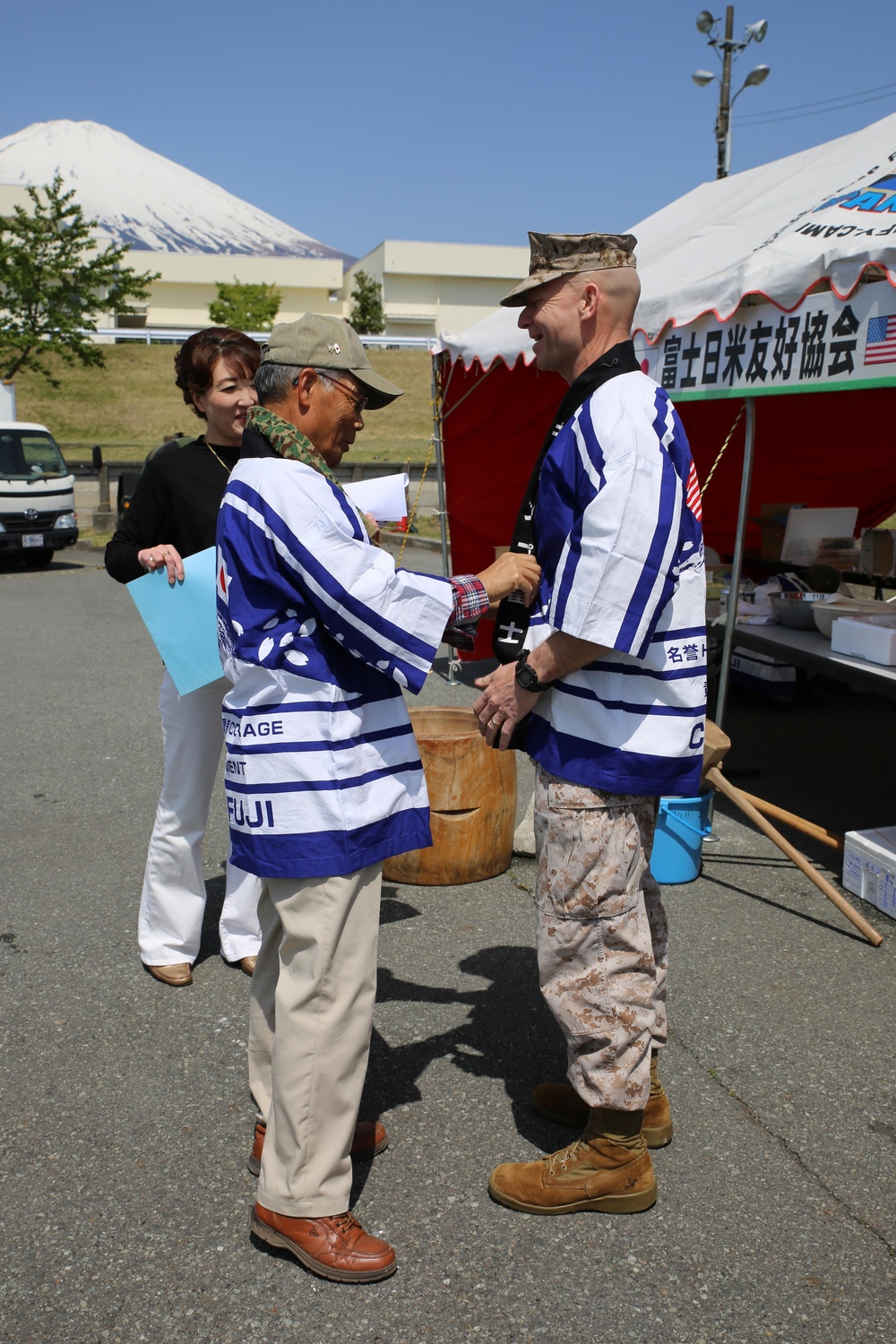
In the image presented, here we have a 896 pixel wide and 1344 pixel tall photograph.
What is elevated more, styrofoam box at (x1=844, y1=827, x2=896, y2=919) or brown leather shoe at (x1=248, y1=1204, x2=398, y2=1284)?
styrofoam box at (x1=844, y1=827, x2=896, y2=919)

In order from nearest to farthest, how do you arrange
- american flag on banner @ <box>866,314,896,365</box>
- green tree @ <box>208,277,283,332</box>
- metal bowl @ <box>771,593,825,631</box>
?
american flag on banner @ <box>866,314,896,365</box> < metal bowl @ <box>771,593,825,631</box> < green tree @ <box>208,277,283,332</box>

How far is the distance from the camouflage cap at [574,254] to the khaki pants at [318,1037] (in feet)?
4.16

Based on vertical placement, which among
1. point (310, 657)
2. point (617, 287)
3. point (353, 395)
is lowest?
point (310, 657)

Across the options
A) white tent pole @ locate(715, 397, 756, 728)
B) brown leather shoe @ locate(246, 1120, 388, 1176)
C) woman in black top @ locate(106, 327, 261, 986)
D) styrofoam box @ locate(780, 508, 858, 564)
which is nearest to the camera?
brown leather shoe @ locate(246, 1120, 388, 1176)

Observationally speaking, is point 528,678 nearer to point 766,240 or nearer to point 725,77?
point 766,240

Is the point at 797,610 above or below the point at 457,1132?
above

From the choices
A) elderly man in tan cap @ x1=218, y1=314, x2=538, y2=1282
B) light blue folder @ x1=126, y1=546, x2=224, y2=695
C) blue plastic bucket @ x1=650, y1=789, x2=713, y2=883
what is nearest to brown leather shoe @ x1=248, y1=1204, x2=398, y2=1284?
elderly man in tan cap @ x1=218, y1=314, x2=538, y2=1282

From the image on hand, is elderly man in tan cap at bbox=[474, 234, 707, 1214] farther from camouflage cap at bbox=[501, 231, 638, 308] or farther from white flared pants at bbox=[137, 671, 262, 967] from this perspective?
white flared pants at bbox=[137, 671, 262, 967]

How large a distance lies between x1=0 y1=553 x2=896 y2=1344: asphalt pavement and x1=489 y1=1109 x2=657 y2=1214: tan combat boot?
0.13 ft

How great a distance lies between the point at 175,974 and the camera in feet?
10.9

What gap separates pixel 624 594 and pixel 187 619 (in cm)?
147

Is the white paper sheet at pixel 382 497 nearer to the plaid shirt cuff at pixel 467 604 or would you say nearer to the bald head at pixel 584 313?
the bald head at pixel 584 313

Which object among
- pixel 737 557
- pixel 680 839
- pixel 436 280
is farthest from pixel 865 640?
pixel 436 280

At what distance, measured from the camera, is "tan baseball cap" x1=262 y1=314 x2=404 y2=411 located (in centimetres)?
204
